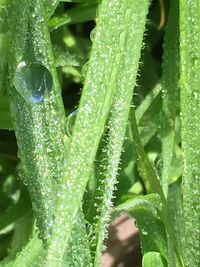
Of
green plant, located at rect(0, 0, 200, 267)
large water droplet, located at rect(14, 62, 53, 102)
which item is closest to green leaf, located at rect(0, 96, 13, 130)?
green plant, located at rect(0, 0, 200, 267)

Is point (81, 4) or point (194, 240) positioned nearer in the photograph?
point (194, 240)

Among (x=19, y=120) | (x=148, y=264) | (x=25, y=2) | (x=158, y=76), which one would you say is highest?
(x=25, y=2)

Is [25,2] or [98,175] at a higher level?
[25,2]

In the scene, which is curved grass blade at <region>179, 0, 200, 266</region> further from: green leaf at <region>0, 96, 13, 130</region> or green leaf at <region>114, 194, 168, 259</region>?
green leaf at <region>0, 96, 13, 130</region>

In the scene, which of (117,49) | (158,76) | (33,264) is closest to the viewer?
(117,49)

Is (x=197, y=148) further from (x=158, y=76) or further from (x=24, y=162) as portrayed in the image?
(x=158, y=76)

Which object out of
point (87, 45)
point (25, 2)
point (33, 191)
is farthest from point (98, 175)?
point (87, 45)

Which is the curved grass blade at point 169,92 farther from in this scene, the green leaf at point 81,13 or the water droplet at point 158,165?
the green leaf at point 81,13
